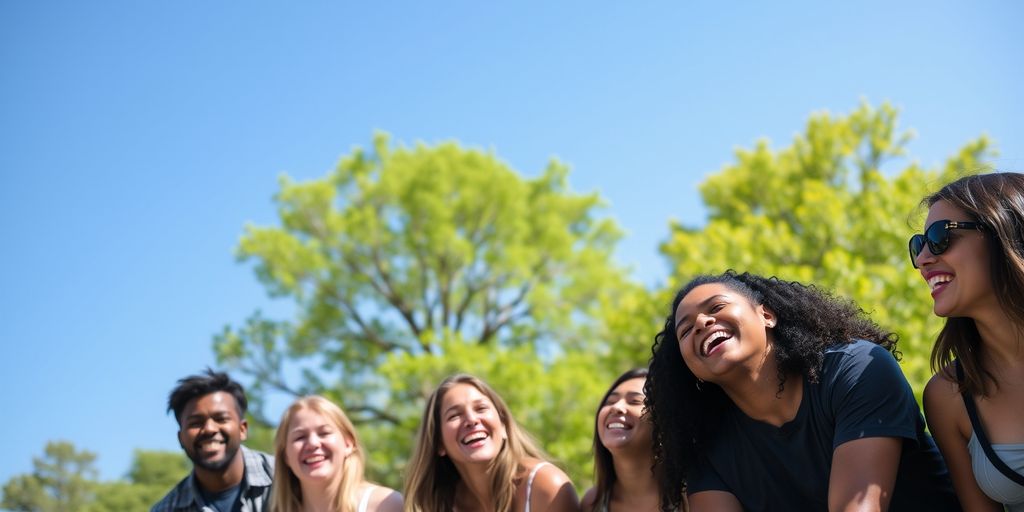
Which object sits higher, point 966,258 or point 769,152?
point 769,152

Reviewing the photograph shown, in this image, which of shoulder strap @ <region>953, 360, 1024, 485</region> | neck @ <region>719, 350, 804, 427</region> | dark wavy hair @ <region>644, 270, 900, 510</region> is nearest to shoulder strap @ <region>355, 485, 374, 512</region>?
dark wavy hair @ <region>644, 270, 900, 510</region>

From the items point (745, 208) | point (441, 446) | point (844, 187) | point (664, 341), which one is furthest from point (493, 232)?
point (664, 341)

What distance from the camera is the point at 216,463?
617cm

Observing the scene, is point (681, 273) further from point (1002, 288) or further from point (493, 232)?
point (1002, 288)

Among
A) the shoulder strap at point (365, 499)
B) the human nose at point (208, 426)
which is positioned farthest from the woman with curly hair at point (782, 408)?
the human nose at point (208, 426)

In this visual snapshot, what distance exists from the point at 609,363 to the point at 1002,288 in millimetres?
13412

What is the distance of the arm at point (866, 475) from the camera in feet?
10.4

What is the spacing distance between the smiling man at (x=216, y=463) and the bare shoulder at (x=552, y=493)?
213 cm

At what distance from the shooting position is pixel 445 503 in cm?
548

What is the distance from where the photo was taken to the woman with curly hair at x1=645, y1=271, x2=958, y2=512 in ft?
10.7

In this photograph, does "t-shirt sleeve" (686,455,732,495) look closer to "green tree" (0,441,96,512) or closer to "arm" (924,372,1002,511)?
"arm" (924,372,1002,511)

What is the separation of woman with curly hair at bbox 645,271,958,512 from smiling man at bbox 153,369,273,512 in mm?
3339

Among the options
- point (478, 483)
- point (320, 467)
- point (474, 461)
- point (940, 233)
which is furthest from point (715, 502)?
point (320, 467)

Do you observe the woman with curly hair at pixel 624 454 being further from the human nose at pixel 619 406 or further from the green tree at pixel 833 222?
the green tree at pixel 833 222
